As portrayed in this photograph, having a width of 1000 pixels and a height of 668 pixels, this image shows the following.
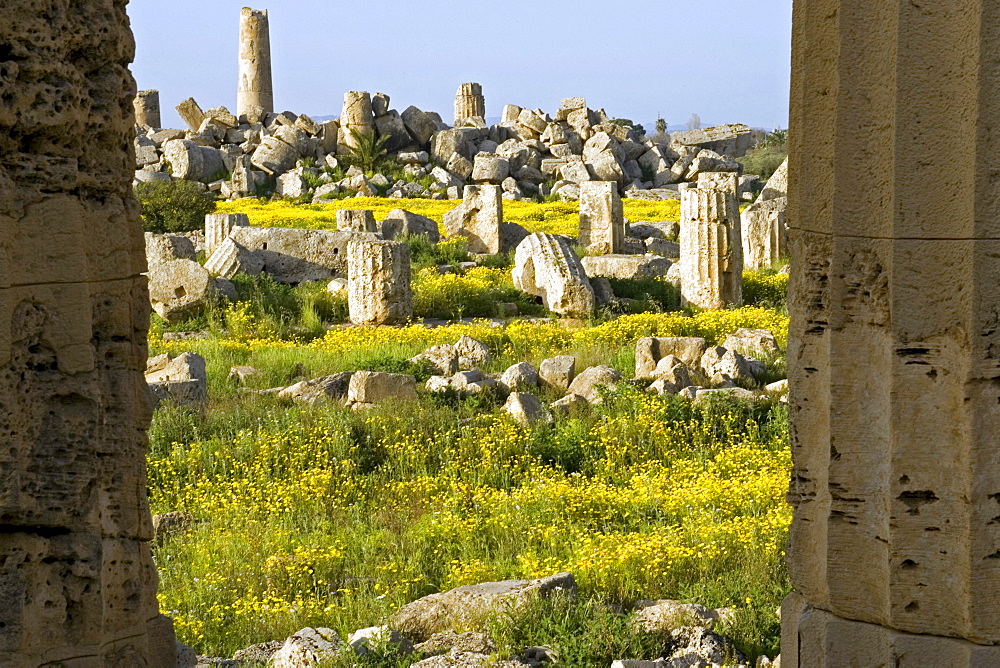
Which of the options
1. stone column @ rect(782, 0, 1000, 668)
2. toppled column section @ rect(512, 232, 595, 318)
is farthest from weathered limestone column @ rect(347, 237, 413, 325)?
stone column @ rect(782, 0, 1000, 668)

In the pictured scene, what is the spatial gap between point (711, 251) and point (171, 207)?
1178 centimetres

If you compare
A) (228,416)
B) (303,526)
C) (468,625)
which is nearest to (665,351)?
(228,416)

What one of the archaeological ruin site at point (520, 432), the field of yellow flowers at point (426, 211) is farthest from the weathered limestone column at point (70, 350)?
the field of yellow flowers at point (426, 211)

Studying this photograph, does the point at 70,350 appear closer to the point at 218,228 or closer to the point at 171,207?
the point at 218,228

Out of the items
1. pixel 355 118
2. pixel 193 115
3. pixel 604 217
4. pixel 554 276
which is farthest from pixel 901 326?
pixel 193 115

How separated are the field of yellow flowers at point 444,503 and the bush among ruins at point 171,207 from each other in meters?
11.4

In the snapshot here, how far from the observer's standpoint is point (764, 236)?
21.4 meters

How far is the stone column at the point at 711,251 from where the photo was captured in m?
17.0

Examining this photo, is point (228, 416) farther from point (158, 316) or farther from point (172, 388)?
point (158, 316)

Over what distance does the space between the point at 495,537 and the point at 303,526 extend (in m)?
1.34

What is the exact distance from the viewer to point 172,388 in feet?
35.1

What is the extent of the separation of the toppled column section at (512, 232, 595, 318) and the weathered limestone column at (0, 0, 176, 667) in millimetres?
11800

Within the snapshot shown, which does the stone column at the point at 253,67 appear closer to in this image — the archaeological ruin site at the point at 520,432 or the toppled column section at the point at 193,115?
the toppled column section at the point at 193,115

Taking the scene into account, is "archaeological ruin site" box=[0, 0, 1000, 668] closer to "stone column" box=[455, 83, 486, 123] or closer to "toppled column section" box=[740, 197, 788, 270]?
"toppled column section" box=[740, 197, 788, 270]
